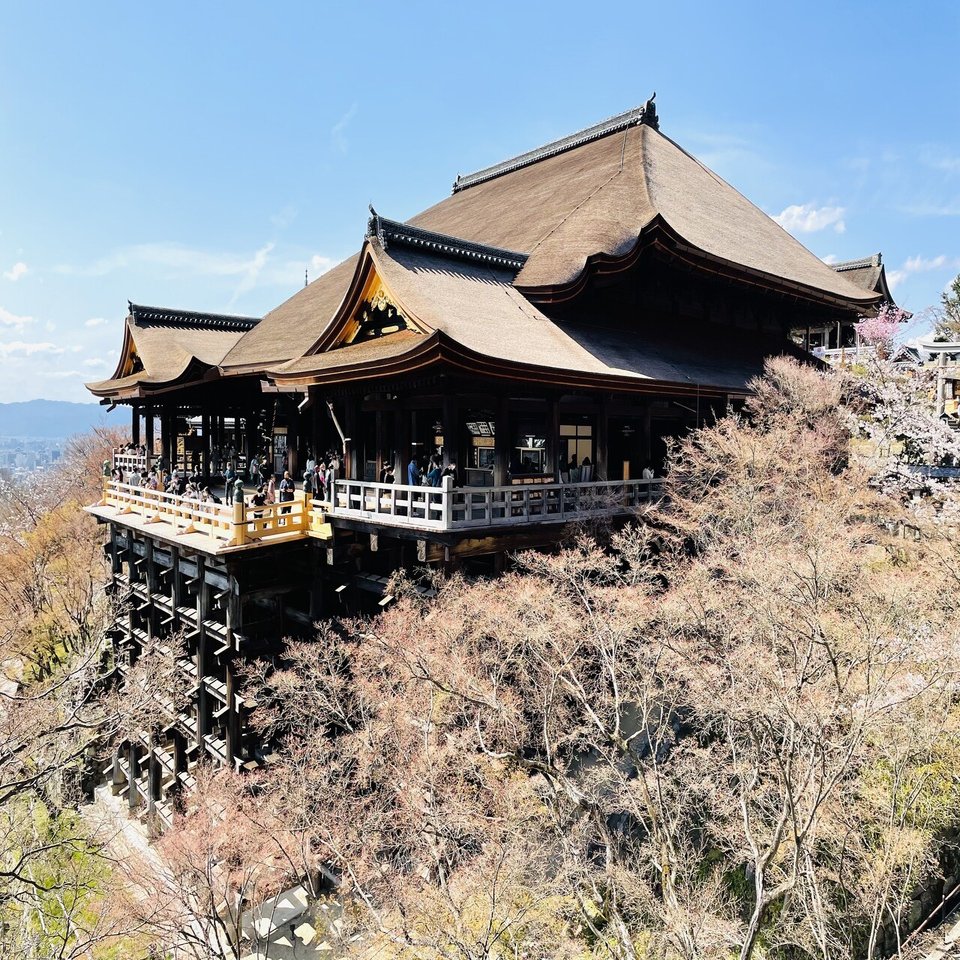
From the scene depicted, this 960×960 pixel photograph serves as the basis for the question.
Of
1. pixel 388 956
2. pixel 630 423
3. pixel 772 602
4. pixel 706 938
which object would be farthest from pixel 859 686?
Result: pixel 630 423

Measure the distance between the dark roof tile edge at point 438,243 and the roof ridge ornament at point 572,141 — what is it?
1294 centimetres

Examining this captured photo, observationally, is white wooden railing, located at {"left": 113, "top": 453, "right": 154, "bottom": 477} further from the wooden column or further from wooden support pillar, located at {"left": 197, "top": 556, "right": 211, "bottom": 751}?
the wooden column

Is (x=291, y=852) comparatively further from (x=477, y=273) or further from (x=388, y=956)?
(x=477, y=273)

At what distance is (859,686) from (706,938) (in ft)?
13.7

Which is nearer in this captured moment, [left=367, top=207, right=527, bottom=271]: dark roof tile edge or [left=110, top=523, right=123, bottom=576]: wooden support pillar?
[left=367, top=207, right=527, bottom=271]: dark roof tile edge

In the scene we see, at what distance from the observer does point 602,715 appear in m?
12.0

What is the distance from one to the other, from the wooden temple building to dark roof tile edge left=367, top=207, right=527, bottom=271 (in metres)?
0.05

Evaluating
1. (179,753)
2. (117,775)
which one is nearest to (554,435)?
(179,753)

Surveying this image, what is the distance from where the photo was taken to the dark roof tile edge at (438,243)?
13.5 metres

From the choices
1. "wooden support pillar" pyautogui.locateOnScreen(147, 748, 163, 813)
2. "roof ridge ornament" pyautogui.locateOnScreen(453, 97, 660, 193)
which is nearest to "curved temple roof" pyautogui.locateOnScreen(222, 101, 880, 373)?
"roof ridge ornament" pyautogui.locateOnScreen(453, 97, 660, 193)

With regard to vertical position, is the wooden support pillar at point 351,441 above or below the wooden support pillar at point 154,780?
above

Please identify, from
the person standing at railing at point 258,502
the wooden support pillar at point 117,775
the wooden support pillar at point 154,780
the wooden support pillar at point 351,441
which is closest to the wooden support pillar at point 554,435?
the wooden support pillar at point 351,441

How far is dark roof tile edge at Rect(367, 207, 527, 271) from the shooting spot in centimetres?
1355

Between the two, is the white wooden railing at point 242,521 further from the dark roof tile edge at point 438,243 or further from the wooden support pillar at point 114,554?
the wooden support pillar at point 114,554
